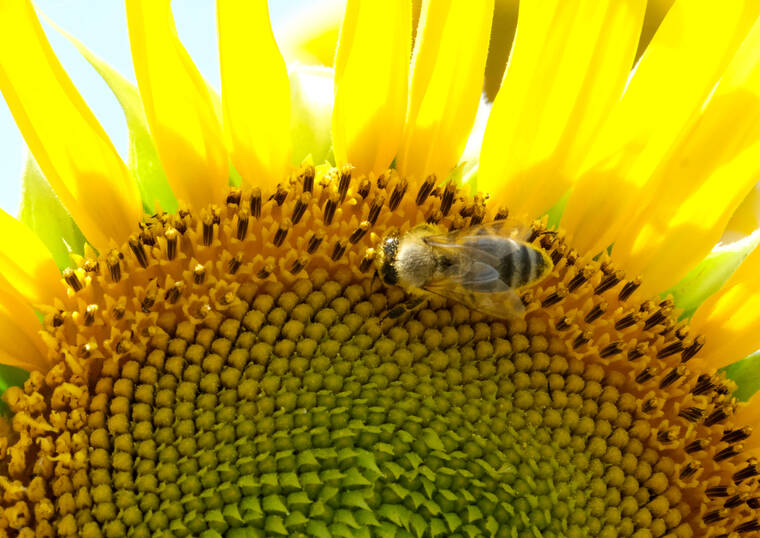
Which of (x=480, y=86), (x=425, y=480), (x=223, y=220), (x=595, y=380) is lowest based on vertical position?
(x=425, y=480)

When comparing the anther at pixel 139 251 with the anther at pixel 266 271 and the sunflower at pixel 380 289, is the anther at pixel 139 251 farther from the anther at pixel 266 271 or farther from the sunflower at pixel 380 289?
the anther at pixel 266 271

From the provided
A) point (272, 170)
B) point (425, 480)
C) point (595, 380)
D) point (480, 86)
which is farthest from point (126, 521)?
point (480, 86)

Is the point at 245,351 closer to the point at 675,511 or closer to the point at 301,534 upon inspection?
the point at 301,534

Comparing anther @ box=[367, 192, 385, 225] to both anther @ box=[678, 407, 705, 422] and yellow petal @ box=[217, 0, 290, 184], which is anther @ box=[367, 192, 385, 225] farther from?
anther @ box=[678, 407, 705, 422]

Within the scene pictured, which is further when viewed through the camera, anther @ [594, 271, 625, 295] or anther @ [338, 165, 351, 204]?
anther @ [594, 271, 625, 295]

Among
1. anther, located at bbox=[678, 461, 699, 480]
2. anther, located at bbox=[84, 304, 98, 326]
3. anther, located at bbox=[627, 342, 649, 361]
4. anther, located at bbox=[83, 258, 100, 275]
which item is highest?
anther, located at bbox=[83, 258, 100, 275]

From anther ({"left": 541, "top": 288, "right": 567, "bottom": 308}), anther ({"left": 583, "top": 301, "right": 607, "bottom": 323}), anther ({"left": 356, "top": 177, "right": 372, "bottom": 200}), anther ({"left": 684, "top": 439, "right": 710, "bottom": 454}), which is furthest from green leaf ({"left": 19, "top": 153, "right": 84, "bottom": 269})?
anther ({"left": 684, "top": 439, "right": 710, "bottom": 454})

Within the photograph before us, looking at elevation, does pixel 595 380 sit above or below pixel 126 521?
above
